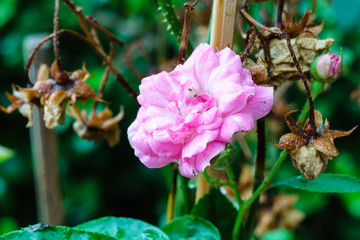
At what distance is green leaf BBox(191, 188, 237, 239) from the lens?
1.41 ft

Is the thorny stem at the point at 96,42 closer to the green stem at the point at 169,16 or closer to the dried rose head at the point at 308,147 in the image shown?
the green stem at the point at 169,16

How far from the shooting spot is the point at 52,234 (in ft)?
1.22

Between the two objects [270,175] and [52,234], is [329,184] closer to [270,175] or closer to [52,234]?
[270,175]

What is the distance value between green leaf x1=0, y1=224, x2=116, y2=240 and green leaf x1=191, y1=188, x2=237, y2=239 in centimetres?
11

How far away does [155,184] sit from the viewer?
1318mm

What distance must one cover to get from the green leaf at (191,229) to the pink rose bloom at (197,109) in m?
0.13

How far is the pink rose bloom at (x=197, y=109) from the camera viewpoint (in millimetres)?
300

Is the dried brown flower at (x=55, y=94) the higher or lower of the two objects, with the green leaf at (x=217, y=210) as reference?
higher

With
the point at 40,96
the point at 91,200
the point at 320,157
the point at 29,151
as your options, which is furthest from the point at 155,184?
the point at 320,157

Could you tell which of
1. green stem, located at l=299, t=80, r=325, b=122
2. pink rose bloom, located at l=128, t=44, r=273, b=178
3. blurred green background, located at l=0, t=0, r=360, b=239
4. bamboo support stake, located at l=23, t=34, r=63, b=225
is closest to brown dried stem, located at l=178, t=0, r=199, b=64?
pink rose bloom, located at l=128, t=44, r=273, b=178

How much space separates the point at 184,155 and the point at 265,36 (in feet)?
0.49

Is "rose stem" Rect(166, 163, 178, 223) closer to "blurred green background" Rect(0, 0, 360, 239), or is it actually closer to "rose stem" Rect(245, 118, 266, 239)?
"rose stem" Rect(245, 118, 266, 239)

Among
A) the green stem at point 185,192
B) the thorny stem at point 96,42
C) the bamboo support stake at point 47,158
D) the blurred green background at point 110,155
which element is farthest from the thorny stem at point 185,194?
the blurred green background at point 110,155

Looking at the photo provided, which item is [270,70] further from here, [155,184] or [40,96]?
[155,184]
